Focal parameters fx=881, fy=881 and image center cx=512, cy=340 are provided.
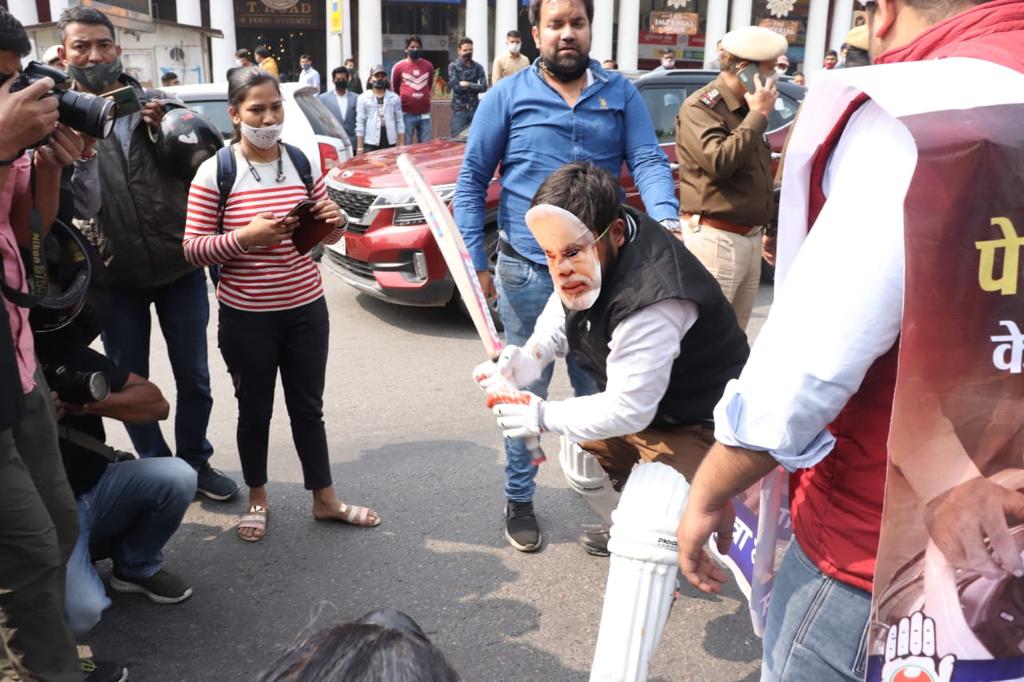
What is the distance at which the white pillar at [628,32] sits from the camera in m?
34.6

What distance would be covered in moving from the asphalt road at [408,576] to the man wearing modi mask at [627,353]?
0.72 metres

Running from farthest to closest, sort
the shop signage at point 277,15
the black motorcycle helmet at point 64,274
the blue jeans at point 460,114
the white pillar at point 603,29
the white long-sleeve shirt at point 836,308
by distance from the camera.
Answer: the white pillar at point 603,29 < the shop signage at point 277,15 < the blue jeans at point 460,114 < the black motorcycle helmet at point 64,274 < the white long-sleeve shirt at point 836,308

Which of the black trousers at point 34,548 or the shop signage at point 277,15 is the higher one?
the shop signage at point 277,15

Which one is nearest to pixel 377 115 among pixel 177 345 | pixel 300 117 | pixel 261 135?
pixel 300 117

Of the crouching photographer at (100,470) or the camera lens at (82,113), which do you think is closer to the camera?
the camera lens at (82,113)

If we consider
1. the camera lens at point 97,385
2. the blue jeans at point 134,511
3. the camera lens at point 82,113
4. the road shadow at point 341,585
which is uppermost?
the camera lens at point 82,113

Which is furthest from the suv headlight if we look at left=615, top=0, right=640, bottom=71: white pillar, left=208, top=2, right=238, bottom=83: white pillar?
left=615, top=0, right=640, bottom=71: white pillar

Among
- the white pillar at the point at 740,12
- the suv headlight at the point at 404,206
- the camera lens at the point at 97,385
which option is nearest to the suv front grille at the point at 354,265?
the suv headlight at the point at 404,206

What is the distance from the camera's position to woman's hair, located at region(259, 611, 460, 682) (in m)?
1.02

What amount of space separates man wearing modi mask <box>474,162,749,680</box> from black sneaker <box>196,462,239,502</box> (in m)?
1.81

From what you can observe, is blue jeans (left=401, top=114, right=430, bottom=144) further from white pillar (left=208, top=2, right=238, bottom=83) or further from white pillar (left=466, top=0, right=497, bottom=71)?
white pillar (left=466, top=0, right=497, bottom=71)

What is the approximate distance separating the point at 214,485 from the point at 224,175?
1.36 metres

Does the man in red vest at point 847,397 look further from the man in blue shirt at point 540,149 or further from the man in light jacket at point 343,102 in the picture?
the man in light jacket at point 343,102

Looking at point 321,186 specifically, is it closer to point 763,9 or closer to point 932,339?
point 932,339
